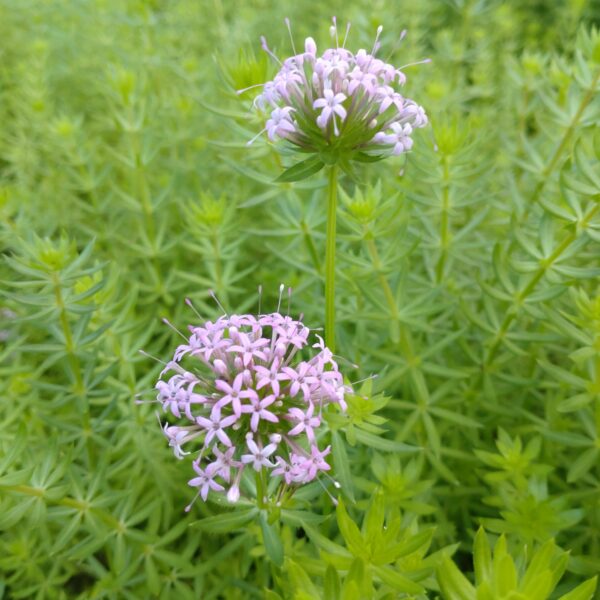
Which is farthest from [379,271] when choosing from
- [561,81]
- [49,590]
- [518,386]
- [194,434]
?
[49,590]

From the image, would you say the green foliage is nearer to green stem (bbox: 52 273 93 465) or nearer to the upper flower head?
the upper flower head

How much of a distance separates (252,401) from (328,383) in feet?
0.70

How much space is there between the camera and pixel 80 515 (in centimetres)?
225

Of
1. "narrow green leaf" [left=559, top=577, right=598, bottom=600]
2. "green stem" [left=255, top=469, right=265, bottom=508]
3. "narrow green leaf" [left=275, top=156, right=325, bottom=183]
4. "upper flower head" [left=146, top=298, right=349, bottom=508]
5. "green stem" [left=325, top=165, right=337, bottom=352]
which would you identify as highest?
"narrow green leaf" [left=275, top=156, right=325, bottom=183]

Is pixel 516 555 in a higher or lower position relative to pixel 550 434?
lower

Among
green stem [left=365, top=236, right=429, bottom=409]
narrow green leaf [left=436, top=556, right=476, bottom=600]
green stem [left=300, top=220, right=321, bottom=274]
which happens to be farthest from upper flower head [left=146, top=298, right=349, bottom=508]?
green stem [left=300, top=220, right=321, bottom=274]

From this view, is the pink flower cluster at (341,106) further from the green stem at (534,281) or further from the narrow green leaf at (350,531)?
the narrow green leaf at (350,531)

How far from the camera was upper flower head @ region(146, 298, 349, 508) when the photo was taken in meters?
1.62

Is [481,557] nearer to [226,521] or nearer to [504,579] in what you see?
[504,579]

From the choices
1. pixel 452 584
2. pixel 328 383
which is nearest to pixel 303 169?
pixel 328 383

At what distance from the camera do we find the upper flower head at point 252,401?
1.62 meters

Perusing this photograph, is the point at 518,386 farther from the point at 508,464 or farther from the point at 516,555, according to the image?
the point at 516,555

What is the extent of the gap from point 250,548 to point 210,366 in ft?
3.30

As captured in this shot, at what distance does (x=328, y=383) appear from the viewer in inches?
67.1
